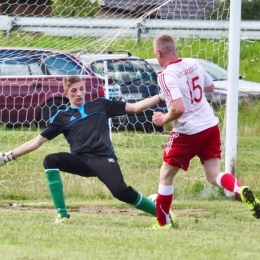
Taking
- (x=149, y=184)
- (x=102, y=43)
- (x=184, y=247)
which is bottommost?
(x=149, y=184)

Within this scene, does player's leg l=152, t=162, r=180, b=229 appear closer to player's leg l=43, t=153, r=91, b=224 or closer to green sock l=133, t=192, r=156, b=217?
green sock l=133, t=192, r=156, b=217

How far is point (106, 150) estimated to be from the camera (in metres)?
8.40

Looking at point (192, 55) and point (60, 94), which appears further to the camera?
point (60, 94)

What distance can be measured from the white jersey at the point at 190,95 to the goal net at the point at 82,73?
10.5 feet

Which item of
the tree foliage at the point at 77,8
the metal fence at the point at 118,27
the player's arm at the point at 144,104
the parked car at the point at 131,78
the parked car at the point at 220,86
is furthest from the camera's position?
the tree foliage at the point at 77,8

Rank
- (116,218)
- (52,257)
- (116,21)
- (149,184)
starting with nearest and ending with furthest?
(52,257)
(116,218)
(149,184)
(116,21)

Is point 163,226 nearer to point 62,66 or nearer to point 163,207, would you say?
point 163,207

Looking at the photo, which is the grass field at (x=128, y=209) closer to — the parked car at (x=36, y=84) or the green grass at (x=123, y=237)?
the green grass at (x=123, y=237)

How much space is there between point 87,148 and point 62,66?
600cm

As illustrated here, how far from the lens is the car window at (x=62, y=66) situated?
45.0ft

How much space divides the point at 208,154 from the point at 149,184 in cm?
Result: 331

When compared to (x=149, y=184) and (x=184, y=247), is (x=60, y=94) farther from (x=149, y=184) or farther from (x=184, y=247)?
(x=184, y=247)

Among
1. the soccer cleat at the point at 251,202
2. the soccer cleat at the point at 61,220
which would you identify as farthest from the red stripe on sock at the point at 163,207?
the soccer cleat at the point at 61,220

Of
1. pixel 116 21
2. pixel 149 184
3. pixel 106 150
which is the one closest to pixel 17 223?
pixel 106 150
